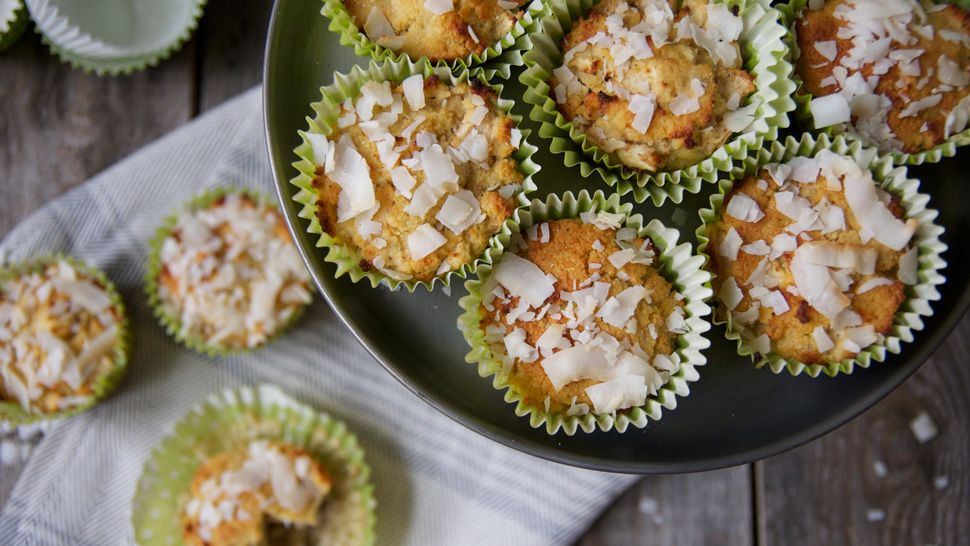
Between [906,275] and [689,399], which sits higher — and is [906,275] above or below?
above

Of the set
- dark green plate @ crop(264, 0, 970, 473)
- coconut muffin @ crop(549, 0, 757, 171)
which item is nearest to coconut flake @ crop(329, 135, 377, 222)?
dark green plate @ crop(264, 0, 970, 473)

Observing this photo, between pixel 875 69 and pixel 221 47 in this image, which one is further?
pixel 221 47

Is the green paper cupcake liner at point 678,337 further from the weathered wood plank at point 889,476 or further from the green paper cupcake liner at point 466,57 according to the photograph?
the weathered wood plank at point 889,476

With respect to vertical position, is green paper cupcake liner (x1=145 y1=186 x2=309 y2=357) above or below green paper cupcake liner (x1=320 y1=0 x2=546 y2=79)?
below

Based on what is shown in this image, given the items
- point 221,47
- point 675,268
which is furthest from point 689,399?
point 221,47

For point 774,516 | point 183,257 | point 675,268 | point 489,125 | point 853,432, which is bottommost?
point 774,516

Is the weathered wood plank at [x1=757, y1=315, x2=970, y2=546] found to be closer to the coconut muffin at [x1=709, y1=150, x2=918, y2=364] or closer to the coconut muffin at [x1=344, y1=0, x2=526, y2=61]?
Answer: the coconut muffin at [x1=709, y1=150, x2=918, y2=364]

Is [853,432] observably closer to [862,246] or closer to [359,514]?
[862,246]
